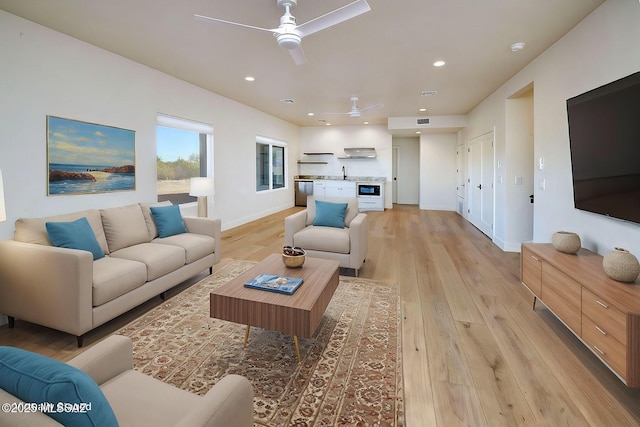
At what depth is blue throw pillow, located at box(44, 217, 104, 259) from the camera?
2492 millimetres

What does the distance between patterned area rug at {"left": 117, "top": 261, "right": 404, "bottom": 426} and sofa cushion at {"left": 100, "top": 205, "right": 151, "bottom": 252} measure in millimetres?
815

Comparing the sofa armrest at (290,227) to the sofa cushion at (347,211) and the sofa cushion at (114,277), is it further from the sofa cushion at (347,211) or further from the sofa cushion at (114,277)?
the sofa cushion at (114,277)

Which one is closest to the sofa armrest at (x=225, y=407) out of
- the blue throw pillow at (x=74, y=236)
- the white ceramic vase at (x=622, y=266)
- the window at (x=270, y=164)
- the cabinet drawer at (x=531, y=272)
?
the blue throw pillow at (x=74, y=236)

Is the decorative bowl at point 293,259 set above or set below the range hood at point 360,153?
below

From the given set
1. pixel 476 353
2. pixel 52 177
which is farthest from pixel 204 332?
pixel 52 177

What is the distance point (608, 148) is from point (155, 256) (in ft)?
12.8

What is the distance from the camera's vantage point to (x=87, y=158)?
11.4 ft

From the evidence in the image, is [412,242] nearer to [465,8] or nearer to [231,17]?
[465,8]

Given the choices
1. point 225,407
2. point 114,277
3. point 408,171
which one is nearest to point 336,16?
point 225,407

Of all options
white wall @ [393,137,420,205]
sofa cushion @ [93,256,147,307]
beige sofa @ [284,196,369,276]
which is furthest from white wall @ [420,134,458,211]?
sofa cushion @ [93,256,147,307]

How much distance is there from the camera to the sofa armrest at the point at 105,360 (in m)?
1.15

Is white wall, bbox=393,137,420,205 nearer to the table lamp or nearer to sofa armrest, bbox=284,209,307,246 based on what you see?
sofa armrest, bbox=284,209,307,246

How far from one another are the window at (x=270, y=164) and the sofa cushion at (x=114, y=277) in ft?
16.9

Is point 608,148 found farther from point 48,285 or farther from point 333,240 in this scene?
point 48,285
